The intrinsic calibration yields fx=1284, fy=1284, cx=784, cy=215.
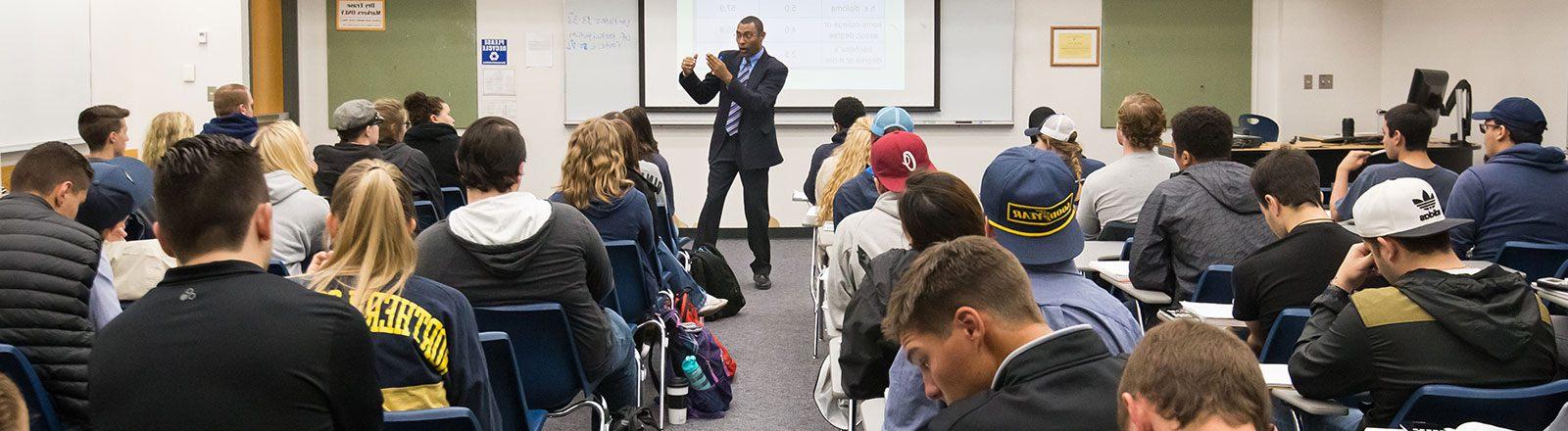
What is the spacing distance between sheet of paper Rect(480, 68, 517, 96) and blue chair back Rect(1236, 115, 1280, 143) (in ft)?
18.0

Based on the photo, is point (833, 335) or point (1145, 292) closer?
point (833, 335)

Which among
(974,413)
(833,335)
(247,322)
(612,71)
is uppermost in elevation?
(612,71)

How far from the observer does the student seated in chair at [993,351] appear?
1.67 metres

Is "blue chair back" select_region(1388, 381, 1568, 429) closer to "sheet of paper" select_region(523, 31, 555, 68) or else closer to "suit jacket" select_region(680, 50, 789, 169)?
"suit jacket" select_region(680, 50, 789, 169)

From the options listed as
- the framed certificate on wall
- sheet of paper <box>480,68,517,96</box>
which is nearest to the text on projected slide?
the framed certificate on wall

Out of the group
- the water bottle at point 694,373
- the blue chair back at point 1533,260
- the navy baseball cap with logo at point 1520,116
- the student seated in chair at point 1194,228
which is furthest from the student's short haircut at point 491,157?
the navy baseball cap with logo at point 1520,116

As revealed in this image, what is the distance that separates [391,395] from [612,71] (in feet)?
24.4

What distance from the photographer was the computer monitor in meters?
8.66

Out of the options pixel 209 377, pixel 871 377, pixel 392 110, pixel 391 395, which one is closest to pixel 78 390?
pixel 391 395

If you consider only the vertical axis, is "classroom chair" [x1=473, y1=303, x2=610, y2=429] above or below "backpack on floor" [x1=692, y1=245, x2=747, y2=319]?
above

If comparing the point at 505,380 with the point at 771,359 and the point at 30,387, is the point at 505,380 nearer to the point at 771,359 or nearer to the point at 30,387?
the point at 30,387

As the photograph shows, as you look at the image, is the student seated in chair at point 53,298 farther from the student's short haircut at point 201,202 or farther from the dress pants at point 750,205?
the dress pants at point 750,205

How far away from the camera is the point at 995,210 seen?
2.67m

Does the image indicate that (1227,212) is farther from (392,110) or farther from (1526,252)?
(392,110)
